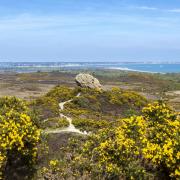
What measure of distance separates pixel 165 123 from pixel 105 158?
13.6 feet

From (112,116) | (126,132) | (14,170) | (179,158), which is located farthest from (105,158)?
(112,116)

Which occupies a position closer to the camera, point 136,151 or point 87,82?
point 136,151

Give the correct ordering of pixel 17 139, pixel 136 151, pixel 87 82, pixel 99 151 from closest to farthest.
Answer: pixel 17 139, pixel 136 151, pixel 99 151, pixel 87 82

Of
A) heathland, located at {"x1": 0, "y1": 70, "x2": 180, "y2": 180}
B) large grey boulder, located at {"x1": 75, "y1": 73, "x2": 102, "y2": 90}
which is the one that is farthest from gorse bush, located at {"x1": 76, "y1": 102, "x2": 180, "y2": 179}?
large grey boulder, located at {"x1": 75, "y1": 73, "x2": 102, "y2": 90}

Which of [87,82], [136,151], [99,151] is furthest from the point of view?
[87,82]

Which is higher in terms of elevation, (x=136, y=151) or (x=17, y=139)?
(x=17, y=139)

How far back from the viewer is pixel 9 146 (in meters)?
17.5

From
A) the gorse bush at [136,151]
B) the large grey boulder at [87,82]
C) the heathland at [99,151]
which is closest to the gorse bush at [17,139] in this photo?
the heathland at [99,151]

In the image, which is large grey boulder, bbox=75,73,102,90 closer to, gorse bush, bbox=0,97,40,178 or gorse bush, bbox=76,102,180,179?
gorse bush, bbox=76,102,180,179

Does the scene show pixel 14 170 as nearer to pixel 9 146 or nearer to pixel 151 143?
pixel 9 146

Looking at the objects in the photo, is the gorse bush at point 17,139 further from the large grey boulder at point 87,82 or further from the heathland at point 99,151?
the large grey boulder at point 87,82

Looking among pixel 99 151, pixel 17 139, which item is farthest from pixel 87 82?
pixel 17 139

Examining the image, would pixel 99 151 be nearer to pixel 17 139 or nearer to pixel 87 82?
pixel 17 139

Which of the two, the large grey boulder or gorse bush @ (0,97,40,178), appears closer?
gorse bush @ (0,97,40,178)
